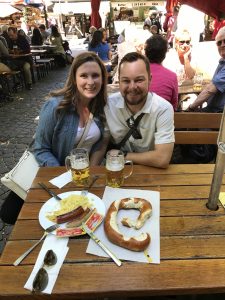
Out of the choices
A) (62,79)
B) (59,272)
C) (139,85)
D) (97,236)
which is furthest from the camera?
(62,79)

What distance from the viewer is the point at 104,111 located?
2.20 m

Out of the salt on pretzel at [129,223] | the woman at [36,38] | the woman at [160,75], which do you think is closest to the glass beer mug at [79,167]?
the salt on pretzel at [129,223]

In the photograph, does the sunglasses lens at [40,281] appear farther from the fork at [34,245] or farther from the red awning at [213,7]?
the red awning at [213,7]

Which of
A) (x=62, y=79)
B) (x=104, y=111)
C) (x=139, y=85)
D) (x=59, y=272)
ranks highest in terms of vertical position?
(x=139, y=85)

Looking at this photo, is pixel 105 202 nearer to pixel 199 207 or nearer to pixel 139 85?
pixel 199 207

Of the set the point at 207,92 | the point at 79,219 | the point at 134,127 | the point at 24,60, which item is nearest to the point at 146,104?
the point at 134,127

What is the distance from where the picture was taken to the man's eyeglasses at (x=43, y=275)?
103 cm

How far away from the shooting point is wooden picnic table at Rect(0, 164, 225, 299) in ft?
3.38

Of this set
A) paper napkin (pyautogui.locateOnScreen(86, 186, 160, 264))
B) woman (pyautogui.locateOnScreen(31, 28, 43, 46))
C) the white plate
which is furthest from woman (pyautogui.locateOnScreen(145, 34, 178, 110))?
woman (pyautogui.locateOnScreen(31, 28, 43, 46))

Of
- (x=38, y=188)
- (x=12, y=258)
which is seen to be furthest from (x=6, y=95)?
(x=12, y=258)

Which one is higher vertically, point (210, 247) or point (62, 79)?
point (210, 247)

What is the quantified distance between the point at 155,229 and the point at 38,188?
74 cm

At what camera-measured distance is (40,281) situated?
1050 millimetres

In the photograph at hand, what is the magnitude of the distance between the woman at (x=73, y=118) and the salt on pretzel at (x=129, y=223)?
0.81 meters
